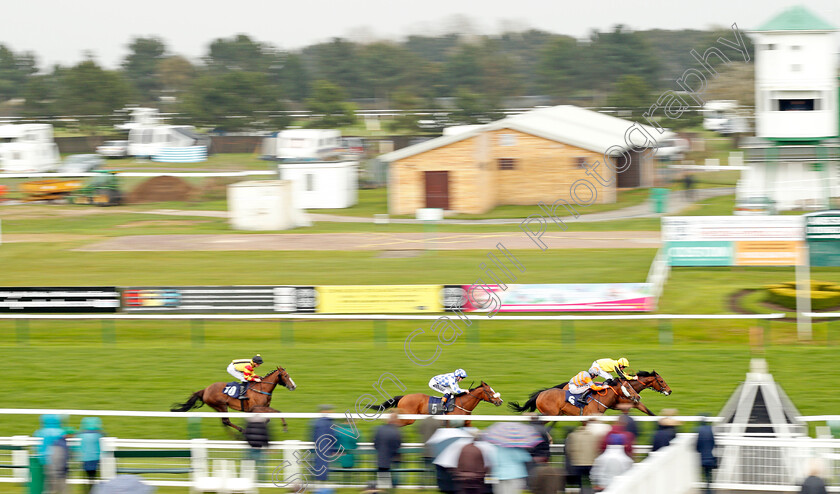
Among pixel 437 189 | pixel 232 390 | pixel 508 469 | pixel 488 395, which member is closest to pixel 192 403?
pixel 232 390

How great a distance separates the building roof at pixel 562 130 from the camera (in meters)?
31.9

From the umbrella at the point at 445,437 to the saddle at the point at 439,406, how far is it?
7.02 ft

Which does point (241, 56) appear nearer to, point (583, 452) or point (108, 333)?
point (108, 333)

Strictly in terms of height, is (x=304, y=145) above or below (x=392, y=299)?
above

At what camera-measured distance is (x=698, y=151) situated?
46.7m

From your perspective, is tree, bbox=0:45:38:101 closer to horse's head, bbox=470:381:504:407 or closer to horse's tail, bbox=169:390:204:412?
horse's tail, bbox=169:390:204:412

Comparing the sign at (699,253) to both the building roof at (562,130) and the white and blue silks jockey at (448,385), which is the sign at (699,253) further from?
the building roof at (562,130)

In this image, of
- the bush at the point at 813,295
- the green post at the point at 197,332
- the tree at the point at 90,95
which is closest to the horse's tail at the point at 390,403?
the green post at the point at 197,332

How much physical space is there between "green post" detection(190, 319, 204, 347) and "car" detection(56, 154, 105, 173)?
24.1 metres

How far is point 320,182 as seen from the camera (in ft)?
110

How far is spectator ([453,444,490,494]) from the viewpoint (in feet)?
29.7

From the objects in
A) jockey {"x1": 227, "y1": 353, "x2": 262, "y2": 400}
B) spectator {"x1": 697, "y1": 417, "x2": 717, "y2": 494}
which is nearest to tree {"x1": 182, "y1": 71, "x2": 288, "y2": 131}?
jockey {"x1": 227, "y1": 353, "x2": 262, "y2": 400}

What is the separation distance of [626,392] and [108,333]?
33.0ft

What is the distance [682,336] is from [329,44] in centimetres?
Result: 6590
